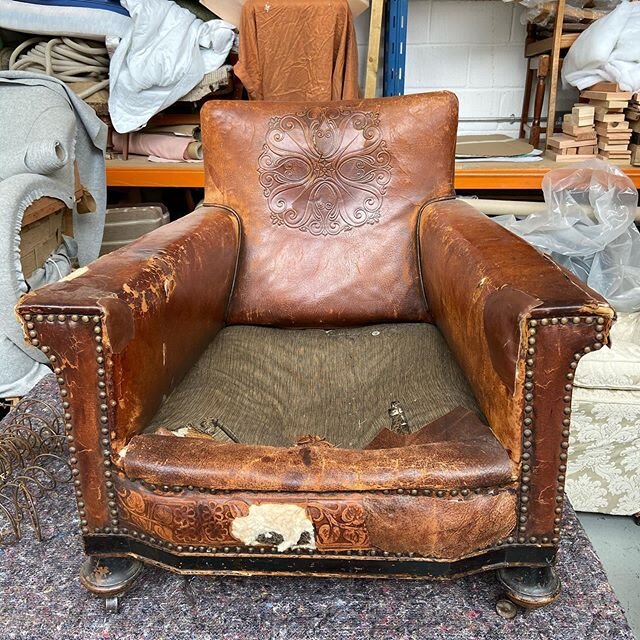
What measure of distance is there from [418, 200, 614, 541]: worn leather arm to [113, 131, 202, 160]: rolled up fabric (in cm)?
184

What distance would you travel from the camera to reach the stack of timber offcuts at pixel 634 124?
236cm

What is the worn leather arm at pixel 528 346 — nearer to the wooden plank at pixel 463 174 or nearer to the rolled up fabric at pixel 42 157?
the rolled up fabric at pixel 42 157

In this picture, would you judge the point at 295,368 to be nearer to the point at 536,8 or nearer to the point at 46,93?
the point at 46,93

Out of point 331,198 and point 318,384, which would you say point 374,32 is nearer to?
point 331,198

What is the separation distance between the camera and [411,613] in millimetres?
1082

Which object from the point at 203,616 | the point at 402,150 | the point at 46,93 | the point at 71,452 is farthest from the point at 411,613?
the point at 46,93

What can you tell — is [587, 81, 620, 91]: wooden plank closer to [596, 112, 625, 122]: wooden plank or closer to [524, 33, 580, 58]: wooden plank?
[596, 112, 625, 122]: wooden plank

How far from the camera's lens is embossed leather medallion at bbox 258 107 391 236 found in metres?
1.48

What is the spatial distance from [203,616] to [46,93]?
1657 mm

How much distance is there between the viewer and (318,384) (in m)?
1.23

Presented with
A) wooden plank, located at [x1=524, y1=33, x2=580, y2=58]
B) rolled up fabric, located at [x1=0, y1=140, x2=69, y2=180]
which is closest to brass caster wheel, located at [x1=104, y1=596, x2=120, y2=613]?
rolled up fabric, located at [x1=0, y1=140, x2=69, y2=180]

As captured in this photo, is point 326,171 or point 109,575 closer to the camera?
point 109,575

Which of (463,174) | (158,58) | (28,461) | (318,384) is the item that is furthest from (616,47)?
(28,461)

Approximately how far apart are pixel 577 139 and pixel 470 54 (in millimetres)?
826
